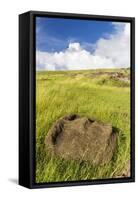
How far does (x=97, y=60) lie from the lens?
9148 millimetres

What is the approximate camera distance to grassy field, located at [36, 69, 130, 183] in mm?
8734

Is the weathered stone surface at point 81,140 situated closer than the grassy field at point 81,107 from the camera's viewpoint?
No

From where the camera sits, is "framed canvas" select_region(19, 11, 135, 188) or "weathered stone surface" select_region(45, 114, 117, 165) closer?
"framed canvas" select_region(19, 11, 135, 188)

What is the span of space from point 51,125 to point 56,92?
408mm

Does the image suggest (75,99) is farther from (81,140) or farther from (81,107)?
(81,140)

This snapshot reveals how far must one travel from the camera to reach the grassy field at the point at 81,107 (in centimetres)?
873

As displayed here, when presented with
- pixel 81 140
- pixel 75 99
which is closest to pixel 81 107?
pixel 75 99

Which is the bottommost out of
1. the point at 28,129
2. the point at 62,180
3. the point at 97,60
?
the point at 62,180

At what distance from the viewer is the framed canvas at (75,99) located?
343 inches

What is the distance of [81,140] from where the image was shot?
896 cm

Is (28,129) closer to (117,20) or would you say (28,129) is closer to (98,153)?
(98,153)

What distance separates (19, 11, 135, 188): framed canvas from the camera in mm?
8703

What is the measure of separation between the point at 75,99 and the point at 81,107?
14cm

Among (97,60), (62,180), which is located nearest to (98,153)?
(62,180)
